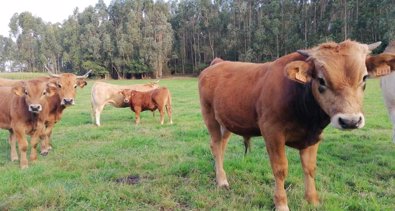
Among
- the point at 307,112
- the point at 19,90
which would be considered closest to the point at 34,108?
the point at 19,90

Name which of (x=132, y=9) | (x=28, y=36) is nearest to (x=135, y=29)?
(x=132, y=9)

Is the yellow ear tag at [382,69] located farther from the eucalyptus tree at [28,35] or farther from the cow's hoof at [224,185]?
the eucalyptus tree at [28,35]

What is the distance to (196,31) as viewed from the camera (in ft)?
195

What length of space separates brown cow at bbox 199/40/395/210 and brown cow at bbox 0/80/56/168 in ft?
12.5

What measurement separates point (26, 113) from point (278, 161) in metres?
5.55

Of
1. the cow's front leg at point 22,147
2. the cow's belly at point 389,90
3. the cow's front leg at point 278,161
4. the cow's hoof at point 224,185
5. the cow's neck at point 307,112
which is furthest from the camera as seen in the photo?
the cow's front leg at point 22,147

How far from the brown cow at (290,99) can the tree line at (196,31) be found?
41211 millimetres

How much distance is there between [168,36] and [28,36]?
43032mm

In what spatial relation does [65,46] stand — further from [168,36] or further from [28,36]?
[168,36]

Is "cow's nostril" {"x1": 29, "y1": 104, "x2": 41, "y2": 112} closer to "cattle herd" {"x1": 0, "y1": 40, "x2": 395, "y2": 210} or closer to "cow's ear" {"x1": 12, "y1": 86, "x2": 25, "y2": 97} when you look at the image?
"cattle herd" {"x1": 0, "y1": 40, "x2": 395, "y2": 210}

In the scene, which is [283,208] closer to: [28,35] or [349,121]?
[349,121]

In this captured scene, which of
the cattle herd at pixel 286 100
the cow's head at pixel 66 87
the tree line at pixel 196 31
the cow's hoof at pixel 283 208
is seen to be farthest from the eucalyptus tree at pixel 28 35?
the cow's hoof at pixel 283 208

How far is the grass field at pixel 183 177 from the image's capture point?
4289 mm

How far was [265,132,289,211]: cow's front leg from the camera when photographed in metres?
3.75
